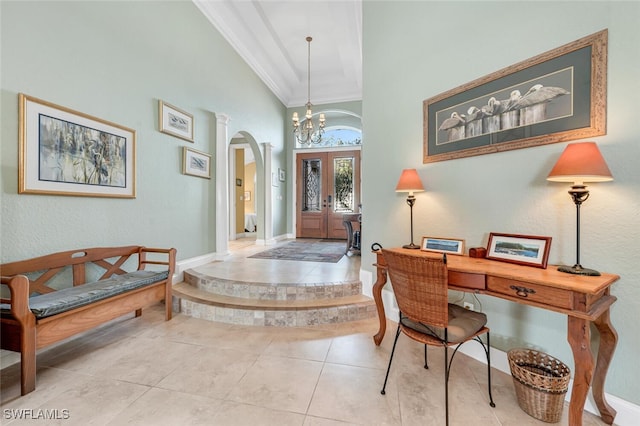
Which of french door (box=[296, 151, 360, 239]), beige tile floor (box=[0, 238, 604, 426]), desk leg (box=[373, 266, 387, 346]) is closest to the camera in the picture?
beige tile floor (box=[0, 238, 604, 426])

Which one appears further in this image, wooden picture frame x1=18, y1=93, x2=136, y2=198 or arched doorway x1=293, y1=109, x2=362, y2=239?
arched doorway x1=293, y1=109, x2=362, y2=239

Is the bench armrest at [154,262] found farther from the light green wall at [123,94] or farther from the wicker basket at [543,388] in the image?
the wicker basket at [543,388]

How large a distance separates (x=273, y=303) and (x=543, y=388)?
2.14m

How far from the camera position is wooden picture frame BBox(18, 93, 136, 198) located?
187 centimetres

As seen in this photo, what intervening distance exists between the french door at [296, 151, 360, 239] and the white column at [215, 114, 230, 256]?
9.68 feet

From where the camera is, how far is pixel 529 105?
172 centimetres

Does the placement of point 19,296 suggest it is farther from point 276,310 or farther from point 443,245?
point 443,245

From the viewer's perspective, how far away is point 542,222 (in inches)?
65.9

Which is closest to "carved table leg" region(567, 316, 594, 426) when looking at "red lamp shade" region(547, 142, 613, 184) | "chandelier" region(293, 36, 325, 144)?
"red lamp shade" region(547, 142, 613, 184)

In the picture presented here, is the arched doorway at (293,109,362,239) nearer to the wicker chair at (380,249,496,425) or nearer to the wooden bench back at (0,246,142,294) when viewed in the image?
the wooden bench back at (0,246,142,294)

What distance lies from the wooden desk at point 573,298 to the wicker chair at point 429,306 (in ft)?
0.77

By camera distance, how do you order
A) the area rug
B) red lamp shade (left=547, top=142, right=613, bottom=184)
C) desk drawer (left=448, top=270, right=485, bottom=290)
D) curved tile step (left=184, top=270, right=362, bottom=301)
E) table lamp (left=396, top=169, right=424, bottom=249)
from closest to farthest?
red lamp shade (left=547, top=142, right=613, bottom=184), desk drawer (left=448, top=270, right=485, bottom=290), table lamp (left=396, top=169, right=424, bottom=249), curved tile step (left=184, top=270, right=362, bottom=301), the area rug

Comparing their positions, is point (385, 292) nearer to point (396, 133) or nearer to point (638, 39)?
point (396, 133)

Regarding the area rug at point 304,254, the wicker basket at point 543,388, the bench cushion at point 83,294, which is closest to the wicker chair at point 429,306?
the wicker basket at point 543,388
